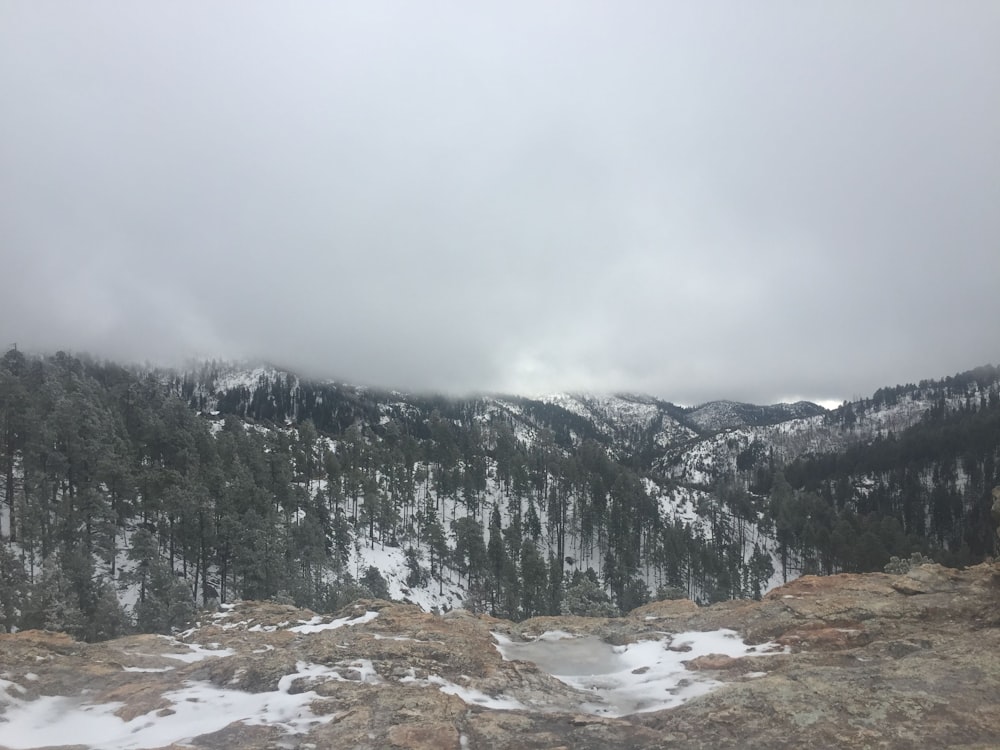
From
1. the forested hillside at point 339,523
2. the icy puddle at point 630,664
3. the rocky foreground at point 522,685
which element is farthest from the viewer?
the forested hillside at point 339,523

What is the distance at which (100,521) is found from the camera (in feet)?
154

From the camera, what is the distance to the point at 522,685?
9.62 m

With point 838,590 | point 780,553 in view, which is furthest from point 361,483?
point 780,553

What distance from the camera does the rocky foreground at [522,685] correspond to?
22.2ft

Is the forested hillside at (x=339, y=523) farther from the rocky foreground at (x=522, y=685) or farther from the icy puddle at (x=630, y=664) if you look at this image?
the icy puddle at (x=630, y=664)

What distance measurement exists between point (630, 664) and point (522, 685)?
3359 millimetres

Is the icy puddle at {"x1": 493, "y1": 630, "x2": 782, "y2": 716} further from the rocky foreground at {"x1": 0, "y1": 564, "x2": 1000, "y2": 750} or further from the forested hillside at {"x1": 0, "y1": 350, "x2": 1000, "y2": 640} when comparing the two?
the forested hillside at {"x1": 0, "y1": 350, "x2": 1000, "y2": 640}

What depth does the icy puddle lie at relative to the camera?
9.05 m

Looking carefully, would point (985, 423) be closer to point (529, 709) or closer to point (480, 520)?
point (480, 520)

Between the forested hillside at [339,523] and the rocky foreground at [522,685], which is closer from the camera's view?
the rocky foreground at [522,685]

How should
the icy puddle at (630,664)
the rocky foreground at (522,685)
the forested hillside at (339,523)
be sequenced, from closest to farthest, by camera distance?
the rocky foreground at (522,685)
the icy puddle at (630,664)
the forested hillside at (339,523)

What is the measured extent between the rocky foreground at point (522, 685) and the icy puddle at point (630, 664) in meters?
0.15

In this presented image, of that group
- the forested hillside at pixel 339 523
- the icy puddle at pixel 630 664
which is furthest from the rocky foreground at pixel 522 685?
the forested hillside at pixel 339 523

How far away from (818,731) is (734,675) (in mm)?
3451
